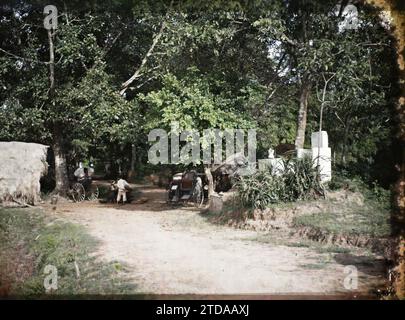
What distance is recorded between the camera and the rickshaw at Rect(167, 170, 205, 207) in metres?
15.2

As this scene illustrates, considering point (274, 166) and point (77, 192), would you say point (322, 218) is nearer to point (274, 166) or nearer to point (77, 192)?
point (274, 166)

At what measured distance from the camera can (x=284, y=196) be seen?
10.4 metres

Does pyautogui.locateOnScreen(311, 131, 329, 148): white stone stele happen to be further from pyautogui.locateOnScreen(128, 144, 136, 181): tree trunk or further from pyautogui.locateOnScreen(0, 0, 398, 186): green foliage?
pyautogui.locateOnScreen(128, 144, 136, 181): tree trunk

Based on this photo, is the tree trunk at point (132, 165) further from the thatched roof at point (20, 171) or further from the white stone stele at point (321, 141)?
the white stone stele at point (321, 141)

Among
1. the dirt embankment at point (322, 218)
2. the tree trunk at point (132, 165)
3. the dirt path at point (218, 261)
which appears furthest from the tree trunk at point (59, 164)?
the dirt embankment at point (322, 218)

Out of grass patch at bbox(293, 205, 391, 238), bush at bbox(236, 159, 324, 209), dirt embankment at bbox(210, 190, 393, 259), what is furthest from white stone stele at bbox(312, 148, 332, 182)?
grass patch at bbox(293, 205, 391, 238)

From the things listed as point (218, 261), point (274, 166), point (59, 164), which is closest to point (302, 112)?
point (274, 166)

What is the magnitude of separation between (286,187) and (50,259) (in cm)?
586

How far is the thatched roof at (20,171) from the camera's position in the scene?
13.0m

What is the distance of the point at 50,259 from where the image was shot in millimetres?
8398

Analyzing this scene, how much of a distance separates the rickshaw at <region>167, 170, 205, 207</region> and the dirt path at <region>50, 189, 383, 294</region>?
12.2ft

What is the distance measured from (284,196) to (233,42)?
223 inches

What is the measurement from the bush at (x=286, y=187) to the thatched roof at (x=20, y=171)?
7.38 meters

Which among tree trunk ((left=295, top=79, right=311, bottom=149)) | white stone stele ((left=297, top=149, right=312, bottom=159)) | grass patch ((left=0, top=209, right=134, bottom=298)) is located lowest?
grass patch ((left=0, top=209, right=134, bottom=298))
